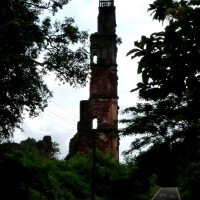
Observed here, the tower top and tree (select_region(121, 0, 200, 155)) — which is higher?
the tower top

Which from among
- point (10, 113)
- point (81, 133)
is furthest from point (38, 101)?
point (81, 133)

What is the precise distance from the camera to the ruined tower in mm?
30312

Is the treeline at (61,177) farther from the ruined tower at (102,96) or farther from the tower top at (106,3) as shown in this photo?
the tower top at (106,3)

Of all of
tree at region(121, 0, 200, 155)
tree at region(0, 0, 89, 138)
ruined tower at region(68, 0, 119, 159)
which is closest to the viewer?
tree at region(121, 0, 200, 155)

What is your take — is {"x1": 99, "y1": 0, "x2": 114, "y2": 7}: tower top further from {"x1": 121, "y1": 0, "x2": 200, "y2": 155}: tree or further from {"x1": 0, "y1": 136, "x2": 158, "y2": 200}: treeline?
{"x1": 121, "y1": 0, "x2": 200, "y2": 155}: tree

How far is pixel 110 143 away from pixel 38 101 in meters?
17.9

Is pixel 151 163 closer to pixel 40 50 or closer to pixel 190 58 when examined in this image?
pixel 40 50

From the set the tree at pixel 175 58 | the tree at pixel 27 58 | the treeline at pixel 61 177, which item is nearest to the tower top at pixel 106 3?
the treeline at pixel 61 177

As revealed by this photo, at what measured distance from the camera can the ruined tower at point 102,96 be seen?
99.5 feet

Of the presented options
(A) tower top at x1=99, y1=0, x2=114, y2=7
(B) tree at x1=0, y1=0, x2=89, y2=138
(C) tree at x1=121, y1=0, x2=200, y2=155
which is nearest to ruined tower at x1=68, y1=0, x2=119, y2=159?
(A) tower top at x1=99, y1=0, x2=114, y2=7

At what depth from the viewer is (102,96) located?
1226 inches

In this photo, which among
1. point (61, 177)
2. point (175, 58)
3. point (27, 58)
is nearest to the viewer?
point (175, 58)

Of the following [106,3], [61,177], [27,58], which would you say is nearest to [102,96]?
[106,3]

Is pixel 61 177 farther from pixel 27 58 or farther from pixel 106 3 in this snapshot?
pixel 106 3
